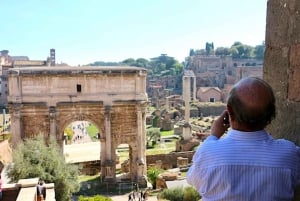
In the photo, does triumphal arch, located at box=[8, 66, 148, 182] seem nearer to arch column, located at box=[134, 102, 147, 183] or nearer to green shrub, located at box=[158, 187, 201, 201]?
arch column, located at box=[134, 102, 147, 183]

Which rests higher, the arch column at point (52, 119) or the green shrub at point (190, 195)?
the arch column at point (52, 119)

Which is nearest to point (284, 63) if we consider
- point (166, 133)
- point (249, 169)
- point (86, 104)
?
point (249, 169)

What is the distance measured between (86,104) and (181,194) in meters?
7.89

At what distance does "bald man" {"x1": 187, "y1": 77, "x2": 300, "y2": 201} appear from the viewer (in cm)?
151

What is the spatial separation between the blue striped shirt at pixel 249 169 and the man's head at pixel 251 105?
4 cm

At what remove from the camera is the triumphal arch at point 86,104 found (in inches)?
807

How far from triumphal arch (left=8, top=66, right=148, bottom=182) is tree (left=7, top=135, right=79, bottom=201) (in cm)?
480

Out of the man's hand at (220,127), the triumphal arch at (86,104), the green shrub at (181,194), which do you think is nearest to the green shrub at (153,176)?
the triumphal arch at (86,104)

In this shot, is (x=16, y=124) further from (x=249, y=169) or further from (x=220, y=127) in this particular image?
(x=249, y=169)

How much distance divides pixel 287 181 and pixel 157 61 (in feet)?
501

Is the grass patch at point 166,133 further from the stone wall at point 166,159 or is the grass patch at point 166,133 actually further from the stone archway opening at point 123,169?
the stone wall at point 166,159

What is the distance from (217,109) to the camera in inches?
2472

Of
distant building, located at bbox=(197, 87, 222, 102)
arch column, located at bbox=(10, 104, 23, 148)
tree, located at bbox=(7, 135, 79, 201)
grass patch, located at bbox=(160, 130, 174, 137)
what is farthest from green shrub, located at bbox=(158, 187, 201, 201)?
distant building, located at bbox=(197, 87, 222, 102)

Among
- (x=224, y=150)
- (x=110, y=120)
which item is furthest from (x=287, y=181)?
(x=110, y=120)
